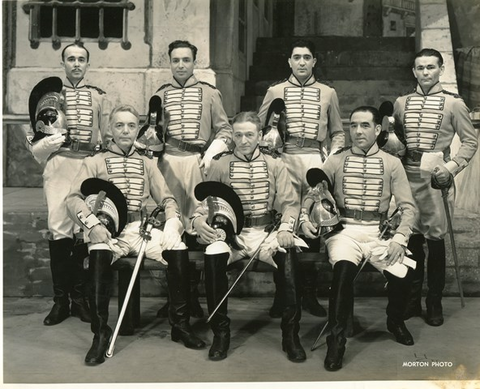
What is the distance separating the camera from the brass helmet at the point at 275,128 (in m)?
4.69

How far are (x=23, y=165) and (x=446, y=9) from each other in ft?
13.2

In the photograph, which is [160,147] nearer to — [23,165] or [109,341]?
[109,341]

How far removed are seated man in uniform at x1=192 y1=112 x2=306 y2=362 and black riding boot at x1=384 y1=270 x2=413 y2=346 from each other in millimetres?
583

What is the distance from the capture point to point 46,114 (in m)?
4.64

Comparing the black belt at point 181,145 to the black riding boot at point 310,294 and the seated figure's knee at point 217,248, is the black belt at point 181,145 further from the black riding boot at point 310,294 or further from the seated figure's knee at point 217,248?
the black riding boot at point 310,294

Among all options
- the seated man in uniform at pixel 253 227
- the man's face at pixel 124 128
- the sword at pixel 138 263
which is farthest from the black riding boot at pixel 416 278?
the man's face at pixel 124 128

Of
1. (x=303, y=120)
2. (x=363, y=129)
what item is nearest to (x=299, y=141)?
(x=303, y=120)

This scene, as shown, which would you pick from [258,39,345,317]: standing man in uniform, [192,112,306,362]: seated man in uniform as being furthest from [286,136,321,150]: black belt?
[192,112,306,362]: seated man in uniform

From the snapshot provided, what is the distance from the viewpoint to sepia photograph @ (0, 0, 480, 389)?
4.16 metres

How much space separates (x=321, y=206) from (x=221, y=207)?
0.57 metres

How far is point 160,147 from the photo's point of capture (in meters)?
4.81

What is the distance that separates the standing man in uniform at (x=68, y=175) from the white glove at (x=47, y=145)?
8cm

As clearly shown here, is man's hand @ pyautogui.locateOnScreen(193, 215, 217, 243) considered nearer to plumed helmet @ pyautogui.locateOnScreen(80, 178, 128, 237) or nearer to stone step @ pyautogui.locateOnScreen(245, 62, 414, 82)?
plumed helmet @ pyautogui.locateOnScreen(80, 178, 128, 237)

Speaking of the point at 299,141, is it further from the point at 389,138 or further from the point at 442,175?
the point at 442,175
